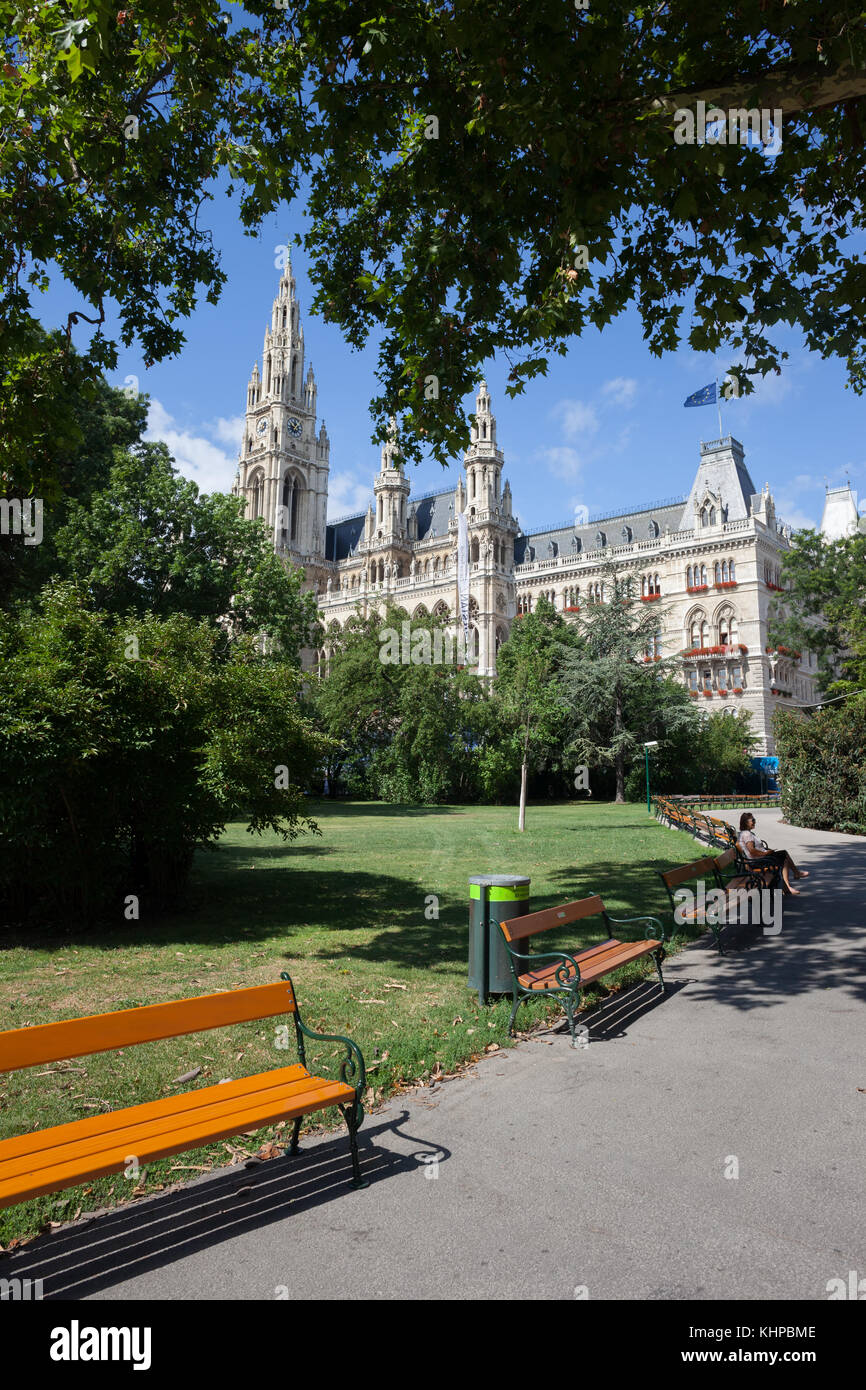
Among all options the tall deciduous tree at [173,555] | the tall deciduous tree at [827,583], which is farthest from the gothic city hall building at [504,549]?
the tall deciduous tree at [173,555]

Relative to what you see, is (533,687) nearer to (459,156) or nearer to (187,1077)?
(459,156)

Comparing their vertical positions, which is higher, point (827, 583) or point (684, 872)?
point (827, 583)

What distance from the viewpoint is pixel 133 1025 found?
13.4 feet

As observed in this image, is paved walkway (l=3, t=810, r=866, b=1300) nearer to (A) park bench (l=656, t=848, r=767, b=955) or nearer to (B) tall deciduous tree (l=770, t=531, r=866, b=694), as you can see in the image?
(A) park bench (l=656, t=848, r=767, b=955)

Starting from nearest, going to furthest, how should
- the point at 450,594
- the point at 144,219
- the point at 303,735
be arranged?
1. the point at 144,219
2. the point at 303,735
3. the point at 450,594

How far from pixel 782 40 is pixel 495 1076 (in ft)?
32.2

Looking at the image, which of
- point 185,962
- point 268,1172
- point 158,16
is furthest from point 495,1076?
point 158,16

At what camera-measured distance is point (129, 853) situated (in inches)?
454

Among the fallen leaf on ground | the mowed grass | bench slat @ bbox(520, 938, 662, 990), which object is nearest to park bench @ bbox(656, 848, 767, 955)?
the mowed grass

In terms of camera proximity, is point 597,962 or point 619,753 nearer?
point 597,962

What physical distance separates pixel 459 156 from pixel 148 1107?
30.9 ft

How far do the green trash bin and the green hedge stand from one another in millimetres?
19906

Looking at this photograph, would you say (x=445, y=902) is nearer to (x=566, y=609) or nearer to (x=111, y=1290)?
(x=111, y=1290)

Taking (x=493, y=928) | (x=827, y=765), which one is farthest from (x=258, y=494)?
(x=493, y=928)
